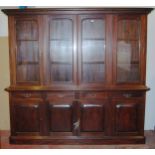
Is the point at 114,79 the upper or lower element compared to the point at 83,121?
upper

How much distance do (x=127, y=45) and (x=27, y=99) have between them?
5.17 feet

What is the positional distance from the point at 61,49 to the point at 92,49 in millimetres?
427

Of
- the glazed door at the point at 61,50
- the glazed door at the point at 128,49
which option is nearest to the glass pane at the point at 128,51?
the glazed door at the point at 128,49

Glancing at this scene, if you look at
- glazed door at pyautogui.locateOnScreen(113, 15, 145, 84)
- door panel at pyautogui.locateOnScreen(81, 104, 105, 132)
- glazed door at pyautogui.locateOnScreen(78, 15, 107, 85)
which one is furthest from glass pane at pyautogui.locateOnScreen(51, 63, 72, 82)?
glazed door at pyautogui.locateOnScreen(113, 15, 145, 84)

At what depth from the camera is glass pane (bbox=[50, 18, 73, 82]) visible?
3.05 meters

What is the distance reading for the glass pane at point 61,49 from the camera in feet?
10.0

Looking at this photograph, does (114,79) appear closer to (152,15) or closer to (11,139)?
(152,15)

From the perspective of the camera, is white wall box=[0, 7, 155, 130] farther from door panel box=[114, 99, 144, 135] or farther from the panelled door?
the panelled door

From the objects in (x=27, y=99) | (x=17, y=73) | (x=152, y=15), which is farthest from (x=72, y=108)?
(x=152, y=15)

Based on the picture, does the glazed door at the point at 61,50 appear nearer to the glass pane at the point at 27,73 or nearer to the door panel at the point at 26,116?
the glass pane at the point at 27,73

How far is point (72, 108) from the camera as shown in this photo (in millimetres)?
3166

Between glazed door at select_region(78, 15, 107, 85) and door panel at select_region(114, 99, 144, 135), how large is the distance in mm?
437

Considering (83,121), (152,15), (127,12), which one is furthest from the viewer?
(152,15)

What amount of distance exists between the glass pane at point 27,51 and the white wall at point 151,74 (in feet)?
5.71
